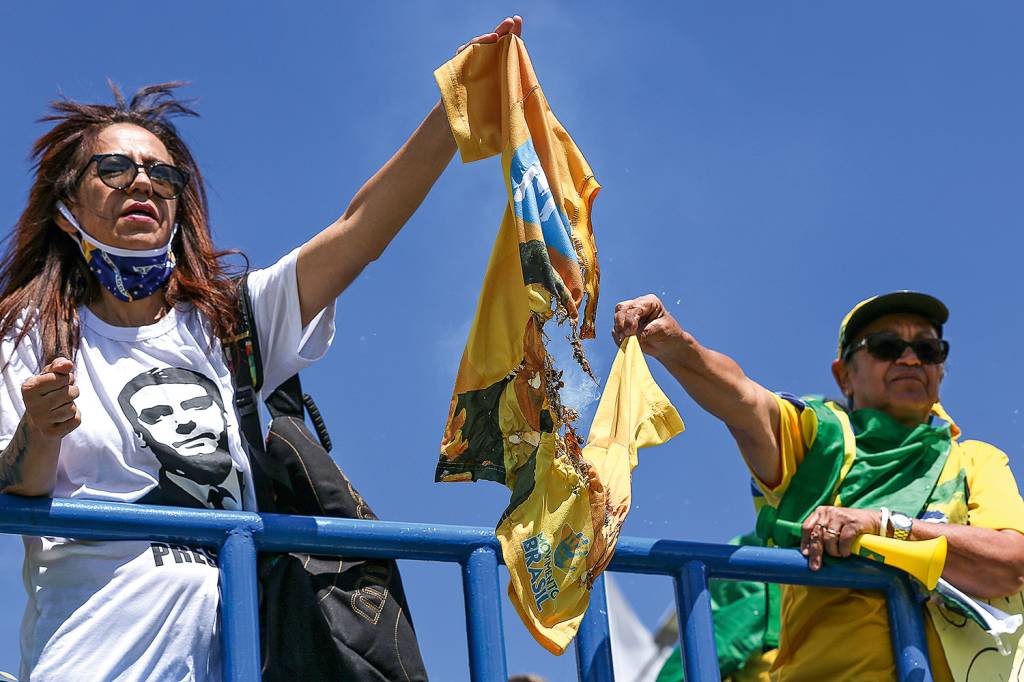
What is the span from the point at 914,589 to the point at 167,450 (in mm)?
2078

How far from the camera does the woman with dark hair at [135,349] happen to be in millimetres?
3232

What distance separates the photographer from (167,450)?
11.3ft

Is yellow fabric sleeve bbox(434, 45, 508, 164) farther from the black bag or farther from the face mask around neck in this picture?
the face mask around neck

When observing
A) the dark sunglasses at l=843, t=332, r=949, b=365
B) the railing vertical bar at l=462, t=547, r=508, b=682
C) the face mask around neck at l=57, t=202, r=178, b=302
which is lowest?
the railing vertical bar at l=462, t=547, r=508, b=682

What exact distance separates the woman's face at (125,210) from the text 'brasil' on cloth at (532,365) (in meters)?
0.77

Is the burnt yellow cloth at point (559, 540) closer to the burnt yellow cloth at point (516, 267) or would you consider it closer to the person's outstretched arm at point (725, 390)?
the burnt yellow cloth at point (516, 267)

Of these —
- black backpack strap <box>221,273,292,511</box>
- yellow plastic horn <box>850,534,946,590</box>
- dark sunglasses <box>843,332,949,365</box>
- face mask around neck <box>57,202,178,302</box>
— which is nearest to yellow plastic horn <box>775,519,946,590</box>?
yellow plastic horn <box>850,534,946,590</box>

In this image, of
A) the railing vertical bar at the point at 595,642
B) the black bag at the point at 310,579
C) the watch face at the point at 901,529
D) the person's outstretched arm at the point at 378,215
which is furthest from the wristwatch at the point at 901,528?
Answer: the person's outstretched arm at the point at 378,215

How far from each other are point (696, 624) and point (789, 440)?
2.67ft

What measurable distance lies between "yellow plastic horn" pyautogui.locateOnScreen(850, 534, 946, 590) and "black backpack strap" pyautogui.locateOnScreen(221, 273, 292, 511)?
62.6 inches

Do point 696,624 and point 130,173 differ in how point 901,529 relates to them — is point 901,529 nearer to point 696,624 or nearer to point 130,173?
point 696,624

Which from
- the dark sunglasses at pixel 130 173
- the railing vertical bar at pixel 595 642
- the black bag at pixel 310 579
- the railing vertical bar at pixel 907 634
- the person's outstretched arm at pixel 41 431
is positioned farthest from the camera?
the railing vertical bar at pixel 907 634

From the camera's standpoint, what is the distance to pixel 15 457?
328cm

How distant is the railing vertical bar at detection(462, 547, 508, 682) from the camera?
354 cm
